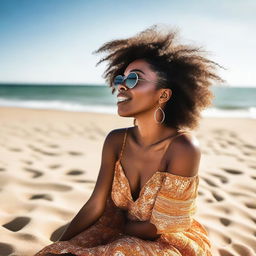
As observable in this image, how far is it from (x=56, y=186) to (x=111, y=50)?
1.86 m

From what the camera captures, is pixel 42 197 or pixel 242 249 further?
pixel 42 197

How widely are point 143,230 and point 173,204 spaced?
258mm

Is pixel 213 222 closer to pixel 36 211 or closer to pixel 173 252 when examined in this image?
pixel 173 252

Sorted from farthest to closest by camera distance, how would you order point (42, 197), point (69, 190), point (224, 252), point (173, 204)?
point (69, 190) < point (42, 197) < point (224, 252) < point (173, 204)

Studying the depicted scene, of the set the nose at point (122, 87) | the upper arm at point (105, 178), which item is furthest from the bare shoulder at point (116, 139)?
the nose at point (122, 87)

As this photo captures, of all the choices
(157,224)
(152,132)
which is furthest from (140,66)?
(157,224)

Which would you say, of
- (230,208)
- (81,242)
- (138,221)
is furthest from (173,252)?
(230,208)

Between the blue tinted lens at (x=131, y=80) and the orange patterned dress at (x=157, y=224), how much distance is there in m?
0.55

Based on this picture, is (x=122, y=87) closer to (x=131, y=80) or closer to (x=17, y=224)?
(x=131, y=80)

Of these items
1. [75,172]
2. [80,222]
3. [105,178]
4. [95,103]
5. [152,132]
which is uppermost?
[152,132]

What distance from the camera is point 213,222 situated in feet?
10.1

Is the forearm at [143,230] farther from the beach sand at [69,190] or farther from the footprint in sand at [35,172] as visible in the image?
the footprint in sand at [35,172]

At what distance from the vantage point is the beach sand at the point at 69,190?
268 cm

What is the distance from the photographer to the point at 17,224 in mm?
2781
